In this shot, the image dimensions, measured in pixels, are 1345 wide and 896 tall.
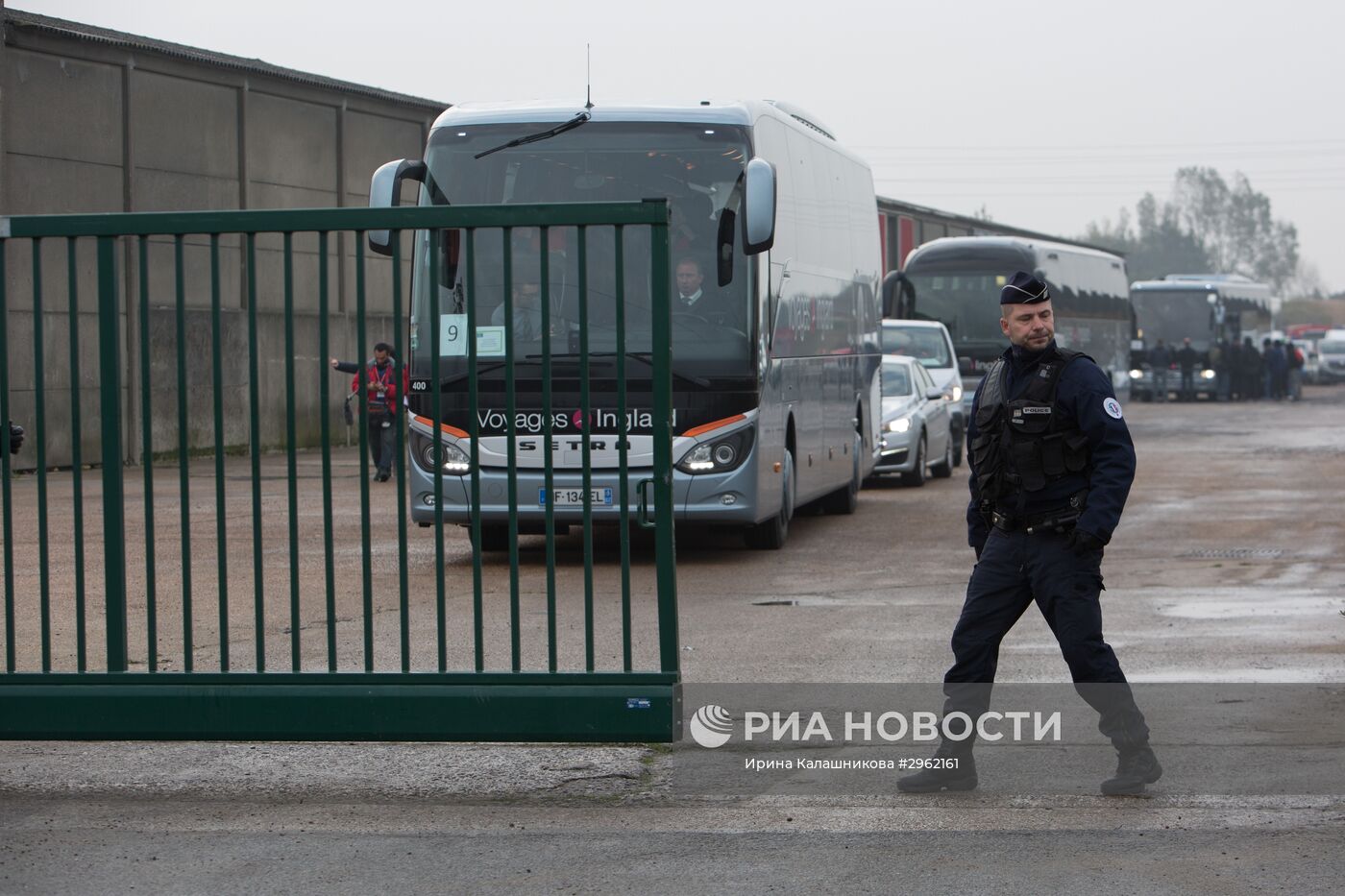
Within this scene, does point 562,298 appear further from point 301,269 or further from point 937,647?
point 301,269

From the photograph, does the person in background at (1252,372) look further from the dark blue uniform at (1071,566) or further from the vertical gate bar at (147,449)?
the vertical gate bar at (147,449)

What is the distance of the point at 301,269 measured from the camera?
3181cm

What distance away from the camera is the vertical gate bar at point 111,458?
665cm

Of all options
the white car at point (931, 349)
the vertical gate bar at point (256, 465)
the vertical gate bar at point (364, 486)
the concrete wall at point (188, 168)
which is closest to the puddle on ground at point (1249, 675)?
the vertical gate bar at point (364, 486)

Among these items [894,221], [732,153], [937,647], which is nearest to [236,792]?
[937,647]

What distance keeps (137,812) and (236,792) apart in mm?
380

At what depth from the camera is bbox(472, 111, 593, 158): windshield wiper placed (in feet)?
45.8

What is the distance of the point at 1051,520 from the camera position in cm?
640

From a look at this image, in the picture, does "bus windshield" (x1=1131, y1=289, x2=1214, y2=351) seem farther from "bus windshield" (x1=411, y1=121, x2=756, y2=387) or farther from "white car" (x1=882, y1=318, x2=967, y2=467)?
"bus windshield" (x1=411, y1=121, x2=756, y2=387)

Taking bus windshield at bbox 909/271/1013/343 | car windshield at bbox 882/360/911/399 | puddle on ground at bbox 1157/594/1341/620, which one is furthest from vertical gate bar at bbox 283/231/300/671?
bus windshield at bbox 909/271/1013/343

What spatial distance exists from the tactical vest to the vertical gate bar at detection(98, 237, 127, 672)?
2.88 metres

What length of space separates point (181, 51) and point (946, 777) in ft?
82.4

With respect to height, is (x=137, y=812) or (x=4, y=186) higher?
(x=4, y=186)

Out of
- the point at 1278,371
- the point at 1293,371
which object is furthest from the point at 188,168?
the point at 1293,371
